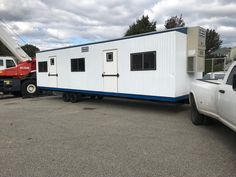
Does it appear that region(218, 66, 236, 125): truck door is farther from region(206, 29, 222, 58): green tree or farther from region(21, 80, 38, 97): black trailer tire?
region(206, 29, 222, 58): green tree

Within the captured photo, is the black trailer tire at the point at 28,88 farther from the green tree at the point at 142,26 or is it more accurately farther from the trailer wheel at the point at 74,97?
the green tree at the point at 142,26

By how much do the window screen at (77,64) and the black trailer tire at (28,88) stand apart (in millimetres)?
5426

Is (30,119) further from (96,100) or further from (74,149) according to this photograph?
(96,100)

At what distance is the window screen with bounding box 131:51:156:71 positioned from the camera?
30.7 ft

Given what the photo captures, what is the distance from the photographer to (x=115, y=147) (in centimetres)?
558

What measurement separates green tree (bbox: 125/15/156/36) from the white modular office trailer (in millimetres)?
23399

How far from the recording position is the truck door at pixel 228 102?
184 inches

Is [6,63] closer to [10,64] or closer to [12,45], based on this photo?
[10,64]

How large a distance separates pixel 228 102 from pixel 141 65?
515 centimetres

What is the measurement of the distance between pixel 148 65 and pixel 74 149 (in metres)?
5.05

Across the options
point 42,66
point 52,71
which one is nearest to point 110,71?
point 52,71

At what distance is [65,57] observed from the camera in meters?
13.5

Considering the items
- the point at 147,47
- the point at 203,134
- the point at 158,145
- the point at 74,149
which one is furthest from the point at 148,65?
the point at 74,149

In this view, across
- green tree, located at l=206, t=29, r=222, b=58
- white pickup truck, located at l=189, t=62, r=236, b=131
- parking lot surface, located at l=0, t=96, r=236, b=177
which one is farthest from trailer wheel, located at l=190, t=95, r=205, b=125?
green tree, located at l=206, t=29, r=222, b=58
